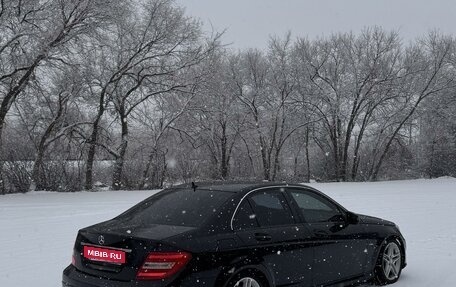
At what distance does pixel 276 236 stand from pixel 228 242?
67 centimetres

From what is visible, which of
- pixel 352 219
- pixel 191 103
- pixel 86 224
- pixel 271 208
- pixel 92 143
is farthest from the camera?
pixel 191 103

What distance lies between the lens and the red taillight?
427 cm

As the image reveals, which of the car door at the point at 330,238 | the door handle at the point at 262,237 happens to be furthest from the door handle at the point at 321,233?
the door handle at the point at 262,237

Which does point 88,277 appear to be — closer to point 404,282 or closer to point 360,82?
point 404,282

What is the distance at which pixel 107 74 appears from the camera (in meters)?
24.9

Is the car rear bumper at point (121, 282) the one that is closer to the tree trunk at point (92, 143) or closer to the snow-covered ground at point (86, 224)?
the snow-covered ground at point (86, 224)

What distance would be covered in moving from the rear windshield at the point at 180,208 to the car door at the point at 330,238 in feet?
3.32

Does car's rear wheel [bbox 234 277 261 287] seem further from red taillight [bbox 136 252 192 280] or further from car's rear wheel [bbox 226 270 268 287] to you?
red taillight [bbox 136 252 192 280]

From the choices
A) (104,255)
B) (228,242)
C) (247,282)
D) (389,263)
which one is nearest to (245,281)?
(247,282)

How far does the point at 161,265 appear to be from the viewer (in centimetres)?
428

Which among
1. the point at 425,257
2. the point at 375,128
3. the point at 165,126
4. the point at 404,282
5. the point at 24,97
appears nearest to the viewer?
the point at 404,282

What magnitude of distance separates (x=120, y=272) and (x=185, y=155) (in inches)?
1232

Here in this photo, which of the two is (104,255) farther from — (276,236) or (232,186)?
(276,236)

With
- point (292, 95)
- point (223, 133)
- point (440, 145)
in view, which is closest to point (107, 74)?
point (223, 133)
